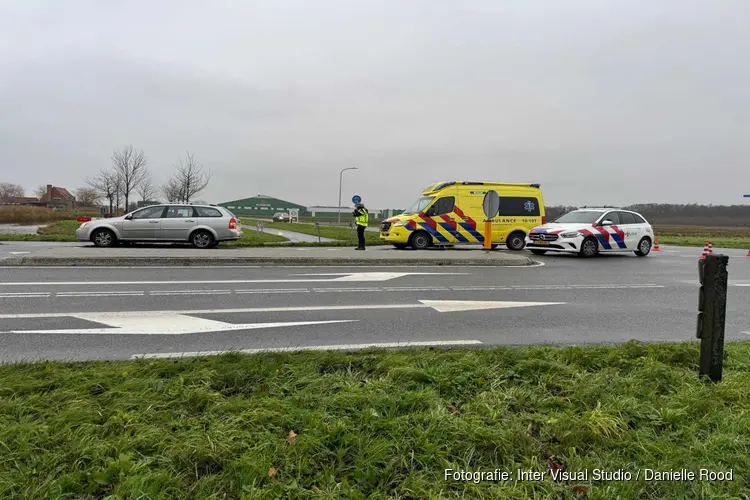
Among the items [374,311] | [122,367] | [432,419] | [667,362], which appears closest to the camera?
[432,419]

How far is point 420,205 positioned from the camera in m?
18.2

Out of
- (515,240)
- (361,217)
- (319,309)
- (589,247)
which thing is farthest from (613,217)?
(319,309)

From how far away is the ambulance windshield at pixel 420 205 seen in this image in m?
17.9

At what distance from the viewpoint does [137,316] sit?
6184mm

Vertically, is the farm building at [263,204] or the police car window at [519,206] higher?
the farm building at [263,204]

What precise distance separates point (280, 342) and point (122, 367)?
1.71 metres

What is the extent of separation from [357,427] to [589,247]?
1526 cm

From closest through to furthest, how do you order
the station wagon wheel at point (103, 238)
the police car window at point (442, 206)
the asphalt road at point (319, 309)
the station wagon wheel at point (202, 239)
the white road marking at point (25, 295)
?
A: the asphalt road at point (319, 309)
the white road marking at point (25, 295)
the station wagon wheel at point (103, 238)
the station wagon wheel at point (202, 239)
the police car window at point (442, 206)

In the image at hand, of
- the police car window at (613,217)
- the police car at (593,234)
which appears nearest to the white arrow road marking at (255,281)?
the police car at (593,234)

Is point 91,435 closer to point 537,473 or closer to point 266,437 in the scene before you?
point 266,437

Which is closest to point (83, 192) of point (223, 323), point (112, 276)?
point (112, 276)

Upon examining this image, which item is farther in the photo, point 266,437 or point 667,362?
point 667,362

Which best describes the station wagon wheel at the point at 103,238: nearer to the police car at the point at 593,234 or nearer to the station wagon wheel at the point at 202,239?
the station wagon wheel at the point at 202,239

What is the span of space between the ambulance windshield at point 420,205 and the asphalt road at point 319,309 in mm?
6884
